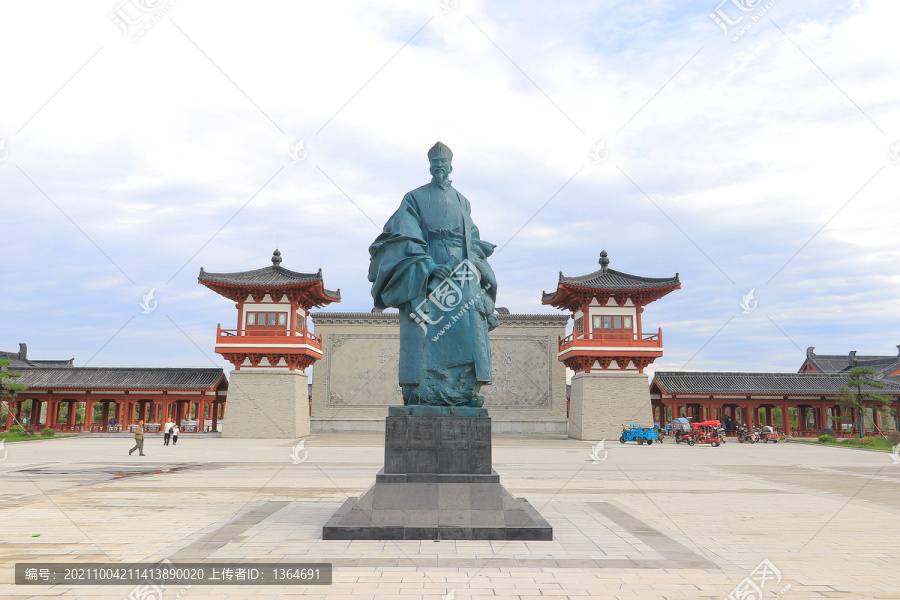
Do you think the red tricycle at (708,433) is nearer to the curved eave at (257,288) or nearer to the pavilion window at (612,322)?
the pavilion window at (612,322)

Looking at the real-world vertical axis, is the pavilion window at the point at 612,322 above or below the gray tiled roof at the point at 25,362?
above

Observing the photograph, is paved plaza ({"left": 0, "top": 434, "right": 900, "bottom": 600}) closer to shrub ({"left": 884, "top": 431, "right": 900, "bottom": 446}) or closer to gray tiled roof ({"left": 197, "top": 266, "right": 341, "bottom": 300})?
shrub ({"left": 884, "top": 431, "right": 900, "bottom": 446})

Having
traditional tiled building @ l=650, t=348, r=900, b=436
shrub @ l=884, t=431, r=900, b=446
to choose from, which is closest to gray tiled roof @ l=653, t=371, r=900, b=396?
traditional tiled building @ l=650, t=348, r=900, b=436

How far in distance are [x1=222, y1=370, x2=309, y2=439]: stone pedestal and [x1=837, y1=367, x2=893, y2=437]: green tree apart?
26.2 meters

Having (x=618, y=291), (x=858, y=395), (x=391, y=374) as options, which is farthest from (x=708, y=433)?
(x=391, y=374)

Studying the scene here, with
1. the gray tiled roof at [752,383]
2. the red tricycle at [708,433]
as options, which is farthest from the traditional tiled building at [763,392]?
the red tricycle at [708,433]

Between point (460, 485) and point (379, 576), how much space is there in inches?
64.1

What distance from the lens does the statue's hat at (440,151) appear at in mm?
6795

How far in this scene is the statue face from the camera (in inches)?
267

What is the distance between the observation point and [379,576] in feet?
14.1

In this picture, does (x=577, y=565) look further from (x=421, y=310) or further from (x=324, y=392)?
(x=324, y=392)

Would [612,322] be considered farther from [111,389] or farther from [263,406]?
[111,389]

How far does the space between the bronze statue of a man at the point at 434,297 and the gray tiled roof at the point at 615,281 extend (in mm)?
23095

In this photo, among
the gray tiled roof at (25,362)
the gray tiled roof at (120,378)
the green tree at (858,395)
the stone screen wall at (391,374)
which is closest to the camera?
the green tree at (858,395)
